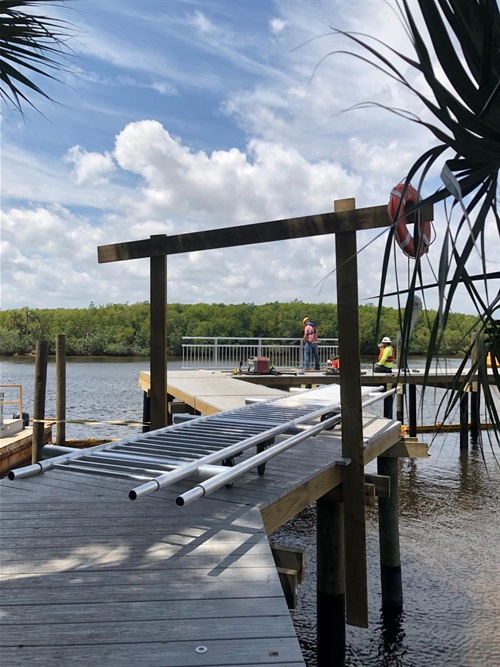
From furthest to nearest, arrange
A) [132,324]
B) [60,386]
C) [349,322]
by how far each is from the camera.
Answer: [132,324], [60,386], [349,322]

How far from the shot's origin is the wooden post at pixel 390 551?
6809 mm

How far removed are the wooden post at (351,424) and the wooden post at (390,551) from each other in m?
1.97

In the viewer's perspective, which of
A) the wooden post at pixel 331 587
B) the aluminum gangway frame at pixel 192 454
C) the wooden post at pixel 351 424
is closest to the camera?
the aluminum gangway frame at pixel 192 454

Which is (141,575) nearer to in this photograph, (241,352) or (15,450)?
(15,450)

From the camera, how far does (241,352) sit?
20359 millimetres

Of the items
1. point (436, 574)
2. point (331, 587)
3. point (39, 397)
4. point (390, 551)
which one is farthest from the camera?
point (39, 397)

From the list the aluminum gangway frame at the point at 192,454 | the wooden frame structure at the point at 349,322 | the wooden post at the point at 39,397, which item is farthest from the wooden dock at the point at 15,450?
the wooden frame structure at the point at 349,322

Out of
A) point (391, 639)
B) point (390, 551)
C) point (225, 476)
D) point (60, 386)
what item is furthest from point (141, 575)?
point (60, 386)

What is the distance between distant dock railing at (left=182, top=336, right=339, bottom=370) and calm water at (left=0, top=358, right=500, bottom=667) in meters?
6.31

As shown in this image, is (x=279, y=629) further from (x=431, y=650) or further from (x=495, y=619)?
A: (x=495, y=619)

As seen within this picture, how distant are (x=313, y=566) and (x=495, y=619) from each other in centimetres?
232

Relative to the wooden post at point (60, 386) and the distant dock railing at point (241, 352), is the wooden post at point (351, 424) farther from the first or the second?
the distant dock railing at point (241, 352)

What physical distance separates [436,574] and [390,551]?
4.41 feet

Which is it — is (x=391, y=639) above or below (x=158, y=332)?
below
